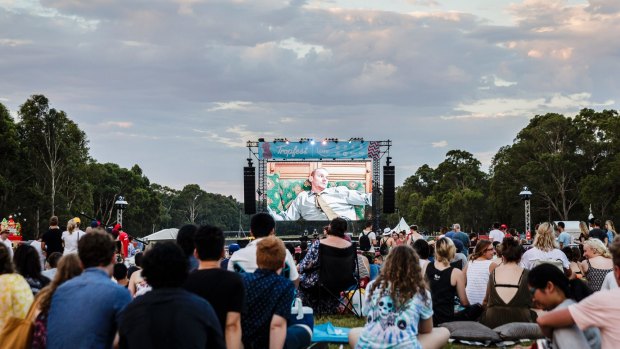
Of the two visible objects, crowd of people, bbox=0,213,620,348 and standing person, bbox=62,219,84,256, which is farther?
standing person, bbox=62,219,84,256

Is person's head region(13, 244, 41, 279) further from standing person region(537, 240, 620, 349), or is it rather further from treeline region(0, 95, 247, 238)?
treeline region(0, 95, 247, 238)

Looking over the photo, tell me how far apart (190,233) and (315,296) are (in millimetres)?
6380

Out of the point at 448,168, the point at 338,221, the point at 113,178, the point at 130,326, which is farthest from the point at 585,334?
the point at 448,168

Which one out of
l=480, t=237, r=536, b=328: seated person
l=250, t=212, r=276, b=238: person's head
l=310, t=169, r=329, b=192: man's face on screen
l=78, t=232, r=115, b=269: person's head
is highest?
l=310, t=169, r=329, b=192: man's face on screen

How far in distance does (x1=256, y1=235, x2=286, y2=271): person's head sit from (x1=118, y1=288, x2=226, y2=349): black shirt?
5.77 ft

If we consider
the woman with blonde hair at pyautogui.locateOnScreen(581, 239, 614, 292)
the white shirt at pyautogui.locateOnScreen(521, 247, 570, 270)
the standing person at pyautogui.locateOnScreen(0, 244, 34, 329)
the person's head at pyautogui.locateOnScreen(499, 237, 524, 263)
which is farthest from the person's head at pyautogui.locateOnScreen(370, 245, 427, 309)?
the white shirt at pyautogui.locateOnScreen(521, 247, 570, 270)

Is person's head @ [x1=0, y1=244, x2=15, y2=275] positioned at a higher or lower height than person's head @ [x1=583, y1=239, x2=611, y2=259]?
higher

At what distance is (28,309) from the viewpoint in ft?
18.1

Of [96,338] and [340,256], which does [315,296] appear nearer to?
[340,256]

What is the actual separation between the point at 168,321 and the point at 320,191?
3014 cm

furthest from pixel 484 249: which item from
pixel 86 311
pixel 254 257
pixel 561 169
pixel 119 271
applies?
pixel 561 169

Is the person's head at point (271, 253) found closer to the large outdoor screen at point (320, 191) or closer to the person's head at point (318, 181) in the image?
the large outdoor screen at point (320, 191)

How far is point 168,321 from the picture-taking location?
164 inches

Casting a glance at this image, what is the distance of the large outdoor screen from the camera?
34.2 m
